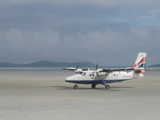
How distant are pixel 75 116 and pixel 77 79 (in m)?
18.3

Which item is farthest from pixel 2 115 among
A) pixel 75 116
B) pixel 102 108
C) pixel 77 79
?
pixel 77 79

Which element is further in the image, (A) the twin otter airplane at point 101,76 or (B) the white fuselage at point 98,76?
(A) the twin otter airplane at point 101,76

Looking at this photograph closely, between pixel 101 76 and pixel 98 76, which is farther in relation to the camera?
pixel 101 76

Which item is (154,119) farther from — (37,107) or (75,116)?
(37,107)

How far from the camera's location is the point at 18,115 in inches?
648

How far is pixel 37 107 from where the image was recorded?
19500 mm

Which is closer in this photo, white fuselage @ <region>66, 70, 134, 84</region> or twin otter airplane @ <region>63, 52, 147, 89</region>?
white fuselage @ <region>66, 70, 134, 84</region>

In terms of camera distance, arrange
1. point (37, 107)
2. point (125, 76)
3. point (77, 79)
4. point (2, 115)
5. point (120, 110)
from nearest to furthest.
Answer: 1. point (2, 115)
2. point (120, 110)
3. point (37, 107)
4. point (77, 79)
5. point (125, 76)

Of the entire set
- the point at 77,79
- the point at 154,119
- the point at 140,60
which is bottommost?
the point at 154,119

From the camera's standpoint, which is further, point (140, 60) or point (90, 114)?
point (140, 60)

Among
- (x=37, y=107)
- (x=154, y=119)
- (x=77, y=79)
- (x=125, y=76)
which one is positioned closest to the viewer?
(x=154, y=119)

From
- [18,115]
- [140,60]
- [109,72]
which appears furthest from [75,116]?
[140,60]

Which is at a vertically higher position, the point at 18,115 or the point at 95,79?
the point at 95,79

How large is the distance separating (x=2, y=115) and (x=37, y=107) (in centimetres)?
344
